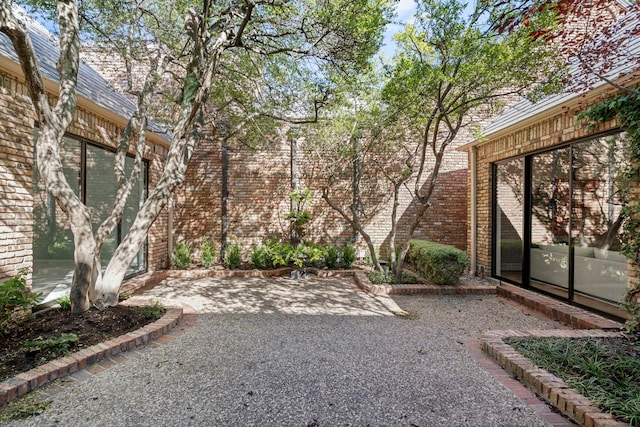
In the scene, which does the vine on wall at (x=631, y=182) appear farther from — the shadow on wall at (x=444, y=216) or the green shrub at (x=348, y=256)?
the green shrub at (x=348, y=256)

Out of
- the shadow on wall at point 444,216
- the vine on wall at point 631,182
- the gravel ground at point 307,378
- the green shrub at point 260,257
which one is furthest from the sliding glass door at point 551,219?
the green shrub at point 260,257

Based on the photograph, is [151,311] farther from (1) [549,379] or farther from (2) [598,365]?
(2) [598,365]

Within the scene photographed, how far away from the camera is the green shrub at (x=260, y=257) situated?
6797 mm

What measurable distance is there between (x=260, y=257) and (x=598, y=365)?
5.65m

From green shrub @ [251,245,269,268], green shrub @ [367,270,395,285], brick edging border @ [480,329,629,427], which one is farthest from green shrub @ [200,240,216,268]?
brick edging border @ [480,329,629,427]

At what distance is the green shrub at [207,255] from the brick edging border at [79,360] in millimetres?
3257

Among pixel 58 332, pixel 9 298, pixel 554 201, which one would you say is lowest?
pixel 58 332

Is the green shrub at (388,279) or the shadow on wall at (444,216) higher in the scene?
the shadow on wall at (444,216)

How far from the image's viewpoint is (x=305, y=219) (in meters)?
7.14

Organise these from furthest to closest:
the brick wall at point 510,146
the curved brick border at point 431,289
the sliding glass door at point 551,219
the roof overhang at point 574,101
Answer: the curved brick border at point 431,289, the sliding glass door at point 551,219, the brick wall at point 510,146, the roof overhang at point 574,101

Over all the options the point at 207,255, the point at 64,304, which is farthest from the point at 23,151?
the point at 207,255

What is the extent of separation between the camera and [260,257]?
6797mm

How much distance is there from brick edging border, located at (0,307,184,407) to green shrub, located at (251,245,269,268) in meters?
3.11

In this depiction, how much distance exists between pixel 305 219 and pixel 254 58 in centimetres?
350
